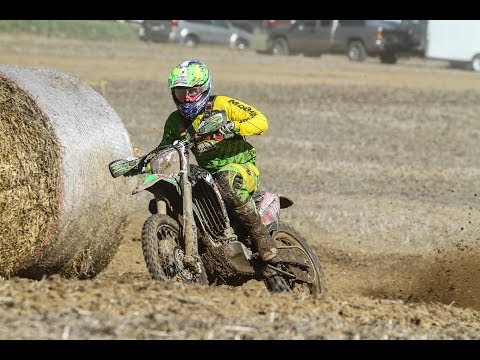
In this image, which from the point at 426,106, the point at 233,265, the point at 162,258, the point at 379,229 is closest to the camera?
the point at 162,258

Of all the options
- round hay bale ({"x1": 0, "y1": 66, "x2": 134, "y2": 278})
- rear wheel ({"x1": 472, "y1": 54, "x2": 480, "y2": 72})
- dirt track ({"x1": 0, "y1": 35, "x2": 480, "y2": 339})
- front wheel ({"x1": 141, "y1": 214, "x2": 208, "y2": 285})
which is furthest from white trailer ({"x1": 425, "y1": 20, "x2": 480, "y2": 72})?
front wheel ({"x1": 141, "y1": 214, "x2": 208, "y2": 285})

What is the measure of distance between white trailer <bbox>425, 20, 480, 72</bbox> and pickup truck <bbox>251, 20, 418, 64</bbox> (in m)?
2.23

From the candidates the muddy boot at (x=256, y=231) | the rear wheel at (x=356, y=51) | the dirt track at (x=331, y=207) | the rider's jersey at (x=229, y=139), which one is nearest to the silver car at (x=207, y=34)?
the rear wheel at (x=356, y=51)

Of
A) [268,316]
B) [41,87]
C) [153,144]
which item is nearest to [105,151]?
[41,87]

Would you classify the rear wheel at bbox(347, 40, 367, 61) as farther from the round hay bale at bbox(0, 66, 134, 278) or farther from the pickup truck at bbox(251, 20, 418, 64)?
the round hay bale at bbox(0, 66, 134, 278)

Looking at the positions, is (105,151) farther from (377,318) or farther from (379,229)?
(379,229)

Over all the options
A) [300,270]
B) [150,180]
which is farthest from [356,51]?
[150,180]

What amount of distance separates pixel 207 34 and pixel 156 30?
232 cm

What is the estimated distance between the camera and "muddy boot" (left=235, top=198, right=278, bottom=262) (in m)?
8.86

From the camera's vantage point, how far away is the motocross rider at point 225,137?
8656 mm

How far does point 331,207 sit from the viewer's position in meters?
14.8
